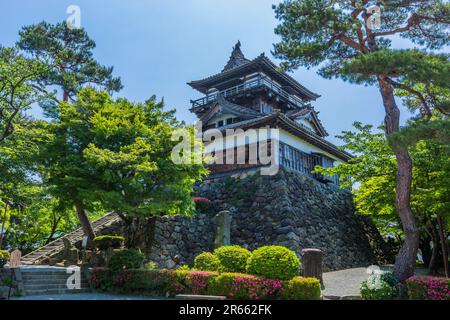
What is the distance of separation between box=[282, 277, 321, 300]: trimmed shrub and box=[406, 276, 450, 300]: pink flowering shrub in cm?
241

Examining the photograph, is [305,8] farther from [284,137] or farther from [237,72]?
[237,72]

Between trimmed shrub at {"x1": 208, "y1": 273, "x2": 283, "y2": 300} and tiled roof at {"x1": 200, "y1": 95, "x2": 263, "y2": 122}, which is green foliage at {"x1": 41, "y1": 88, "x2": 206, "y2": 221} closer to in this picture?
trimmed shrub at {"x1": 208, "y1": 273, "x2": 283, "y2": 300}

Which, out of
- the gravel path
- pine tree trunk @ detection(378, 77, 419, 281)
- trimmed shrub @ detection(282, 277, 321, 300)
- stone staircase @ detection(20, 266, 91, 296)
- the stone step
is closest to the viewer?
trimmed shrub @ detection(282, 277, 321, 300)

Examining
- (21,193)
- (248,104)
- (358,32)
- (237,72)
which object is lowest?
(21,193)

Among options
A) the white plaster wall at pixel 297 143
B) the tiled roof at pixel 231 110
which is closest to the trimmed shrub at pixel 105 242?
the white plaster wall at pixel 297 143

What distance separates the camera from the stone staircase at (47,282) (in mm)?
12058

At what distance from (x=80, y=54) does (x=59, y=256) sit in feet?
47.8

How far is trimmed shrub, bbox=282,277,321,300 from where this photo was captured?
32.6 feet

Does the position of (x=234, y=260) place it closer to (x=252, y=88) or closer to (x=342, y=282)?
(x=342, y=282)

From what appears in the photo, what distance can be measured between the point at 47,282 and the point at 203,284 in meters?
5.68

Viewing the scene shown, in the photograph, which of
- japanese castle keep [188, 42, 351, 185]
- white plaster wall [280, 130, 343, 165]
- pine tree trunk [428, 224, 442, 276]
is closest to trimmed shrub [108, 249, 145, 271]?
japanese castle keep [188, 42, 351, 185]
